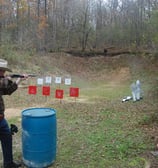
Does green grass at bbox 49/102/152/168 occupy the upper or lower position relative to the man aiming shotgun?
lower

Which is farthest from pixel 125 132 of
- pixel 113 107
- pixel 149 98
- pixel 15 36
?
pixel 15 36

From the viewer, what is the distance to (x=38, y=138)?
380 cm

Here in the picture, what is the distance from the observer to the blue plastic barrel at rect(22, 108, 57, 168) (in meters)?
3.78

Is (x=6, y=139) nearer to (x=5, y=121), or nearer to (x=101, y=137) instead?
(x=5, y=121)

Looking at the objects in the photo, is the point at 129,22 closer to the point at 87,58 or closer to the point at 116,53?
the point at 116,53

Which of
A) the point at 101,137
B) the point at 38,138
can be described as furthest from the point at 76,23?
the point at 38,138

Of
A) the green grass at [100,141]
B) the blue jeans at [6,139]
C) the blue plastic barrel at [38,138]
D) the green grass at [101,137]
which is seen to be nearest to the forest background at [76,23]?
the green grass at [101,137]

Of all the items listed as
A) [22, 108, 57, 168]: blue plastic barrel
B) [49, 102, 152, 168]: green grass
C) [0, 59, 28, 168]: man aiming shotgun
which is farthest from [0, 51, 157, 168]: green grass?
[0, 59, 28, 168]: man aiming shotgun

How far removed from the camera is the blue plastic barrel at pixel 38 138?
3.78 m

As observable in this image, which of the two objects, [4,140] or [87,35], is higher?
[87,35]

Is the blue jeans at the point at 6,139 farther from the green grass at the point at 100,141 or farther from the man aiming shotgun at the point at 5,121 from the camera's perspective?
the green grass at the point at 100,141

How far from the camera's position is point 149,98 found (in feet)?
33.6

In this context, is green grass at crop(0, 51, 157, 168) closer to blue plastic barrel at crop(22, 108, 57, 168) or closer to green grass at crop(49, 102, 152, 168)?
green grass at crop(49, 102, 152, 168)

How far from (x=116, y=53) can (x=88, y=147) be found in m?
21.1
